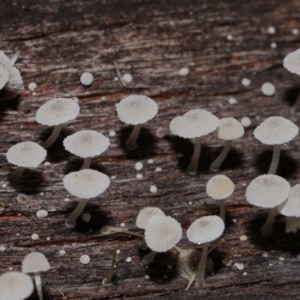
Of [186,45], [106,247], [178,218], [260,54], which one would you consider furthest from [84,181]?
[260,54]

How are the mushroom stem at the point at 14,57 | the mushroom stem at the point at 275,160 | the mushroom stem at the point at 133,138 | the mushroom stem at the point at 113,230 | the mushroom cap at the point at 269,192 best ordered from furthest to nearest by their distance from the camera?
the mushroom stem at the point at 14,57
the mushroom stem at the point at 133,138
the mushroom stem at the point at 275,160
the mushroom stem at the point at 113,230
the mushroom cap at the point at 269,192

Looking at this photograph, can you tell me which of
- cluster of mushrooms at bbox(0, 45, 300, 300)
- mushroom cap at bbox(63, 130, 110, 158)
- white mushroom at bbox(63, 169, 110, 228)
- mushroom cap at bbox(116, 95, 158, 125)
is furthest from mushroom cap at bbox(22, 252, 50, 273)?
mushroom cap at bbox(116, 95, 158, 125)

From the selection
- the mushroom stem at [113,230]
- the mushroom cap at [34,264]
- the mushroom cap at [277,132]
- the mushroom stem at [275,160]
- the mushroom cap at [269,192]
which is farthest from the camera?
the mushroom stem at [275,160]

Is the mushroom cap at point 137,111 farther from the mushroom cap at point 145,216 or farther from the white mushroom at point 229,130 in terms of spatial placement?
the mushroom cap at point 145,216

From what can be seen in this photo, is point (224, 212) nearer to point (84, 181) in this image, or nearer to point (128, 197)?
point (128, 197)

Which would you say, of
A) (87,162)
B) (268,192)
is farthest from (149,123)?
(268,192)

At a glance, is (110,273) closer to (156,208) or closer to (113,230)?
(113,230)

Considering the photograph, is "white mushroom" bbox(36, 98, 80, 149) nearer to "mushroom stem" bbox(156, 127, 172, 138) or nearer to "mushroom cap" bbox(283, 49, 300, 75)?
"mushroom stem" bbox(156, 127, 172, 138)

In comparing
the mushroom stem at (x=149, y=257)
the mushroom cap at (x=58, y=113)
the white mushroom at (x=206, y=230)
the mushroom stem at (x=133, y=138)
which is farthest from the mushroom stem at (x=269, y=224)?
the mushroom cap at (x=58, y=113)
